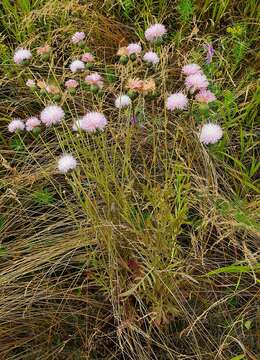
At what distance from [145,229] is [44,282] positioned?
1.04 feet

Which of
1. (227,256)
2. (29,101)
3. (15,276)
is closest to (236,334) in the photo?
(227,256)

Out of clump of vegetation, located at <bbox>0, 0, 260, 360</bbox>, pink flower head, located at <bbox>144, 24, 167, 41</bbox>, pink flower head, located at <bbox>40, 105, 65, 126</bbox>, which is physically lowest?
clump of vegetation, located at <bbox>0, 0, 260, 360</bbox>

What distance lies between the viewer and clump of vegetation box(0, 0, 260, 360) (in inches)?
46.8

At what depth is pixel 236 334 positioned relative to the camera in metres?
1.24

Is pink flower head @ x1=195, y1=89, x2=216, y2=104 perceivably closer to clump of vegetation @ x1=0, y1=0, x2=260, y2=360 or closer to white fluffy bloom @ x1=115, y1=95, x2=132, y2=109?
clump of vegetation @ x1=0, y1=0, x2=260, y2=360

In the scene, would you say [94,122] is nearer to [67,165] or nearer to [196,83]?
[67,165]

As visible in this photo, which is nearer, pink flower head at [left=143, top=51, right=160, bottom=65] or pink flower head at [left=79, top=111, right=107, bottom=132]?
pink flower head at [left=79, top=111, right=107, bottom=132]

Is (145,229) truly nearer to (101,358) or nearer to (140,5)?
(101,358)

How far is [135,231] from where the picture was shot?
3.86 feet

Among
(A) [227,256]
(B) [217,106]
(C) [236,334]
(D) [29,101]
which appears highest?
(D) [29,101]

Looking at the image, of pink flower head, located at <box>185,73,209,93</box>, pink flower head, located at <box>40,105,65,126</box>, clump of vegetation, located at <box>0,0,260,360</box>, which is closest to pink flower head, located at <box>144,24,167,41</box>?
clump of vegetation, located at <box>0,0,260,360</box>

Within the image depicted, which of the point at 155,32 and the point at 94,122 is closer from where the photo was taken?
the point at 94,122

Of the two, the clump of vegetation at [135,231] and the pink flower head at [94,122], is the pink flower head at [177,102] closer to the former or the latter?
the clump of vegetation at [135,231]

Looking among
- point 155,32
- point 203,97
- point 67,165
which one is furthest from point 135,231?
point 155,32
